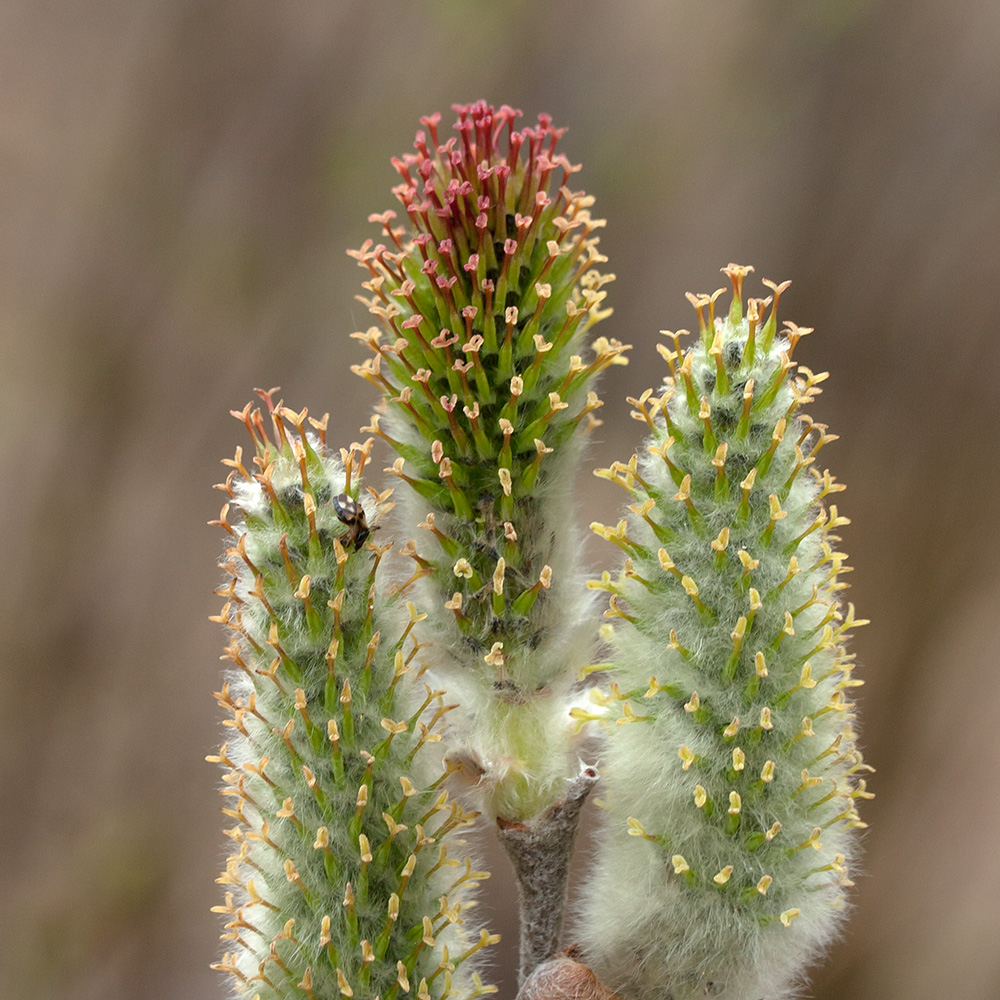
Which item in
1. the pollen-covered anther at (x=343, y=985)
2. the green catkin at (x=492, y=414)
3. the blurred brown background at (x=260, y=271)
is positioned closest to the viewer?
the pollen-covered anther at (x=343, y=985)

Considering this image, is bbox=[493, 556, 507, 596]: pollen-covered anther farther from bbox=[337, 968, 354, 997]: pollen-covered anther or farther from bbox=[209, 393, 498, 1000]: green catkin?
bbox=[337, 968, 354, 997]: pollen-covered anther

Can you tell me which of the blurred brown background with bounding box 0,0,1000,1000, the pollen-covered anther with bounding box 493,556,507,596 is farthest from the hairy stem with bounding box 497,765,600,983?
the blurred brown background with bounding box 0,0,1000,1000

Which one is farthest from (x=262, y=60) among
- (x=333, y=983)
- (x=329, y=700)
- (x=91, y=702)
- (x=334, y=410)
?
(x=333, y=983)

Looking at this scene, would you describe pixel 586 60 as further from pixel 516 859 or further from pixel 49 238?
pixel 516 859

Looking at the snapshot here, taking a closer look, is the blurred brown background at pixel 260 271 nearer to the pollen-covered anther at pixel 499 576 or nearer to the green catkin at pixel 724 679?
the green catkin at pixel 724 679

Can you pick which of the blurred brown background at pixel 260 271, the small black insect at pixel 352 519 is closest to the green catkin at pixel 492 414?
the small black insect at pixel 352 519

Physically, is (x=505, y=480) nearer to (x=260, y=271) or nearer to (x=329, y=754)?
(x=329, y=754)
